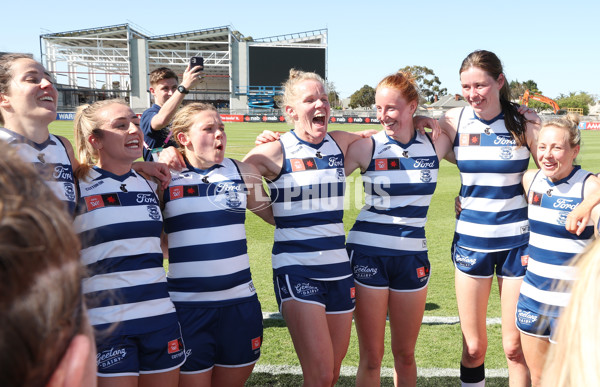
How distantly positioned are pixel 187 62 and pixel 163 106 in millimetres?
57146

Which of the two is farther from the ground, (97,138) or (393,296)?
(97,138)

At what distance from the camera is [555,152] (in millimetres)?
3031

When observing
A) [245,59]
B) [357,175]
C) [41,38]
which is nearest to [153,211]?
[357,175]

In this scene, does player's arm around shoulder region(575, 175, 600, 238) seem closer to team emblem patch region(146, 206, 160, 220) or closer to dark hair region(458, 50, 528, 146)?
dark hair region(458, 50, 528, 146)

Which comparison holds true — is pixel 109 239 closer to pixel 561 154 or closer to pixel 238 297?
pixel 238 297

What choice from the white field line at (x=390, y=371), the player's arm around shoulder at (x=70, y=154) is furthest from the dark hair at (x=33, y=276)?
the white field line at (x=390, y=371)

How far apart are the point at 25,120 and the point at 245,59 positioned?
57.5m

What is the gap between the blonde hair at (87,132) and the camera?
2685 mm

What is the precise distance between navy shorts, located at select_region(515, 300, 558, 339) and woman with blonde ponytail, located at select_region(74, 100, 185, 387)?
2.07 meters

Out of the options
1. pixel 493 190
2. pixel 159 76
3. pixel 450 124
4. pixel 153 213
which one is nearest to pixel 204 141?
pixel 153 213

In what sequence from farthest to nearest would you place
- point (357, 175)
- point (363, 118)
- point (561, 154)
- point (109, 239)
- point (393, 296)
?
point (363, 118) → point (357, 175) → point (393, 296) → point (561, 154) → point (109, 239)

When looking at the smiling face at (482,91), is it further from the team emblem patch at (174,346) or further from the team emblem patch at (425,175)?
the team emblem patch at (174,346)

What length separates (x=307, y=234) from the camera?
10.2 feet

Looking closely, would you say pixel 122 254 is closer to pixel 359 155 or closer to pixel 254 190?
pixel 254 190
